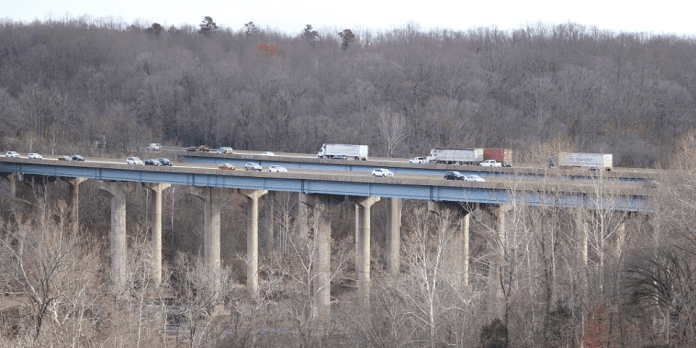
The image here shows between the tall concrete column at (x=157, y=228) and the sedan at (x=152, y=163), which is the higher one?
the sedan at (x=152, y=163)

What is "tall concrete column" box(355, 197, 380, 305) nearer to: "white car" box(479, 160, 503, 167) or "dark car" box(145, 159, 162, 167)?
"dark car" box(145, 159, 162, 167)

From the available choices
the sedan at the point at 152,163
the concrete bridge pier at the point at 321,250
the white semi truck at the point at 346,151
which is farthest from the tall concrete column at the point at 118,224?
the white semi truck at the point at 346,151

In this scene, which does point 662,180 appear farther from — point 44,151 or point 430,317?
point 44,151

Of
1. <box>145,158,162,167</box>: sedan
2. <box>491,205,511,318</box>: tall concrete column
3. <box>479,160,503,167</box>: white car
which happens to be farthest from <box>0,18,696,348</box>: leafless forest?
<box>145,158,162,167</box>: sedan

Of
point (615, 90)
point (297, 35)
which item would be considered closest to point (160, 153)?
point (615, 90)

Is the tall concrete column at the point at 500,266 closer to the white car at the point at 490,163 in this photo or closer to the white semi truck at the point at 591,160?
the white semi truck at the point at 591,160
